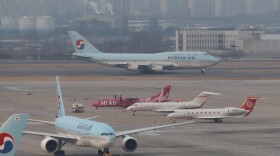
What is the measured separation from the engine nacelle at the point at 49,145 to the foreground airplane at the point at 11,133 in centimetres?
1542

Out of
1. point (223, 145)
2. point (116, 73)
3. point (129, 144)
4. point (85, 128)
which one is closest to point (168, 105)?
point (223, 145)

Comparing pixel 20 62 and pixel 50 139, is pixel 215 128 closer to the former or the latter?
pixel 50 139

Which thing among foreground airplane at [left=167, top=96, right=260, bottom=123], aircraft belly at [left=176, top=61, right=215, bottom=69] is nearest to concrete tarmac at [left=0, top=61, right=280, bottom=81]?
aircraft belly at [left=176, top=61, right=215, bottom=69]

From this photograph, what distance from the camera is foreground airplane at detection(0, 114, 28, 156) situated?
39219mm

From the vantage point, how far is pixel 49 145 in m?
55.5

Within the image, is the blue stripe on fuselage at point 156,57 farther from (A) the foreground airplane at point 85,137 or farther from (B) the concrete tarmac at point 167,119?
(A) the foreground airplane at point 85,137

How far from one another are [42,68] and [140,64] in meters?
21.3

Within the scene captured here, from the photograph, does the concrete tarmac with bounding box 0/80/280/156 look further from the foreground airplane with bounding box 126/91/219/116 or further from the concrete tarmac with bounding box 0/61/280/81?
the concrete tarmac with bounding box 0/61/280/81

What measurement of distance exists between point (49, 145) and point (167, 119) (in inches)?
1077

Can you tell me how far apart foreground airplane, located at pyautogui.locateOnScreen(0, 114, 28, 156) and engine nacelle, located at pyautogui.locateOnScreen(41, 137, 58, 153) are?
15.4 meters

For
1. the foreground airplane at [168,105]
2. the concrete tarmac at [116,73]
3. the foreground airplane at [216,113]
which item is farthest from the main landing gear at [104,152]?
the concrete tarmac at [116,73]

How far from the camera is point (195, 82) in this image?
13025 centimetres

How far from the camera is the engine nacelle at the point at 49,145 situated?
55.4m

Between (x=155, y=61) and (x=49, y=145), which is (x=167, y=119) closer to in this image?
(x=49, y=145)
